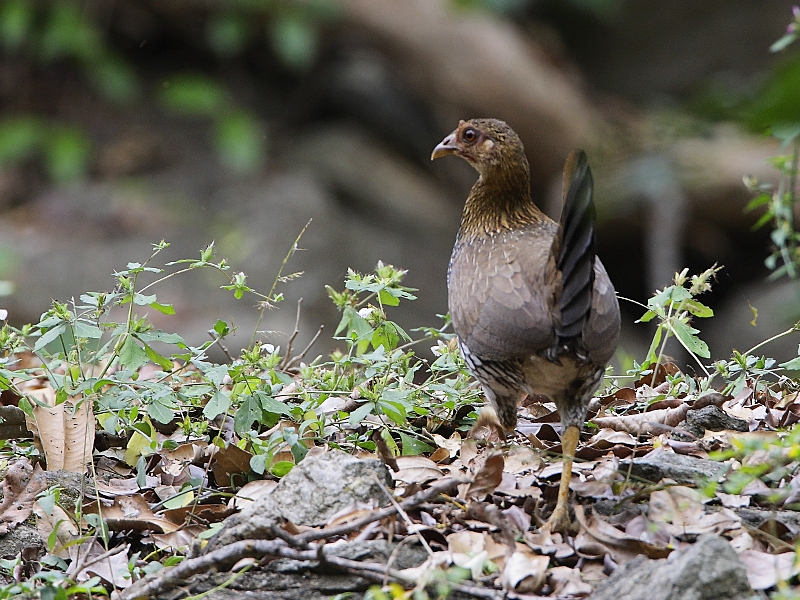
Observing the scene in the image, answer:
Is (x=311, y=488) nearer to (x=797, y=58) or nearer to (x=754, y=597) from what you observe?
(x=754, y=597)

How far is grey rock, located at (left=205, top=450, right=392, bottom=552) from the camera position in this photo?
2924mm

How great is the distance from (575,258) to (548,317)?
242 millimetres

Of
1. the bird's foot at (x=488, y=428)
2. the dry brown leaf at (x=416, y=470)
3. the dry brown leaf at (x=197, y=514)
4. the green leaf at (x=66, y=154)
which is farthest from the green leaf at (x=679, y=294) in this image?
the green leaf at (x=66, y=154)

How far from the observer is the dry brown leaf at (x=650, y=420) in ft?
12.2

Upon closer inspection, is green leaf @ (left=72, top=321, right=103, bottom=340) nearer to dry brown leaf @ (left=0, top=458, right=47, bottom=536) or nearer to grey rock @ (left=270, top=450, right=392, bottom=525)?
dry brown leaf @ (left=0, top=458, right=47, bottom=536)

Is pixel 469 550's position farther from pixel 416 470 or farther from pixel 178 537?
pixel 178 537

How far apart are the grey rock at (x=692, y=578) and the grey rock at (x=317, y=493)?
0.88 meters

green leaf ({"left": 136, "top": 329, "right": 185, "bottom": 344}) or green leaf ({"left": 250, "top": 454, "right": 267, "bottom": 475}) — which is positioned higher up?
green leaf ({"left": 136, "top": 329, "right": 185, "bottom": 344})

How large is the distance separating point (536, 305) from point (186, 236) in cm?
747

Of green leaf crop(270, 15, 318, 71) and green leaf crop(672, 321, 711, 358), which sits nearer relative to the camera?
green leaf crop(672, 321, 711, 358)

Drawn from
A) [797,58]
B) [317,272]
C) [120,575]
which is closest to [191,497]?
[120,575]

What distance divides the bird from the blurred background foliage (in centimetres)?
474

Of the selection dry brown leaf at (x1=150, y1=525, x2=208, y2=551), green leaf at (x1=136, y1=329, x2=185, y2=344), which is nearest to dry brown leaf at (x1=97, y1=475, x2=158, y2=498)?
dry brown leaf at (x1=150, y1=525, x2=208, y2=551)

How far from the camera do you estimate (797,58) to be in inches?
44.8
